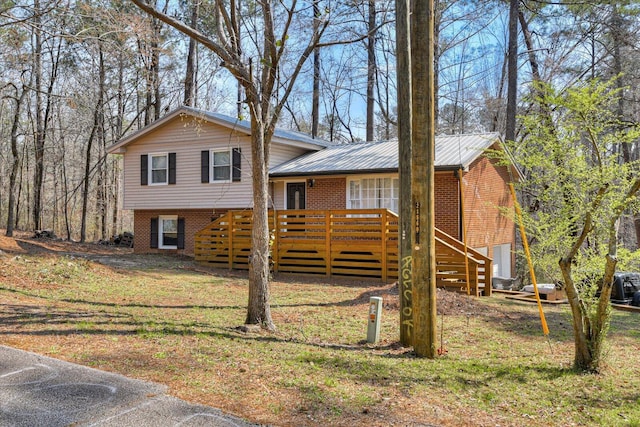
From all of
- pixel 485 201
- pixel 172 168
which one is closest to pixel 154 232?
pixel 172 168

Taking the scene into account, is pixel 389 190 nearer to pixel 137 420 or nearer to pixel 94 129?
pixel 137 420

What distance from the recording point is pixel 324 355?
233 inches

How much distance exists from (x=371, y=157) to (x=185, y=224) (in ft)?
27.0

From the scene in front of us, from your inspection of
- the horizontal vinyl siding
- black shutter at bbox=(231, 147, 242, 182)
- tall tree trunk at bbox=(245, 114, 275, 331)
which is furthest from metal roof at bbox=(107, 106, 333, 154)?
tall tree trunk at bbox=(245, 114, 275, 331)

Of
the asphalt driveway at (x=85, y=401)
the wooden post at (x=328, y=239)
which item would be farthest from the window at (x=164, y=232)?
the asphalt driveway at (x=85, y=401)

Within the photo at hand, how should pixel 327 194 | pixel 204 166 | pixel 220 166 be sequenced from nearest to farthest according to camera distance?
pixel 327 194 → pixel 220 166 → pixel 204 166

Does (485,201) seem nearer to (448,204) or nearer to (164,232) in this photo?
(448,204)

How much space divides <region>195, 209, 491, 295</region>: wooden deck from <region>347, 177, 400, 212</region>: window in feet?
6.29

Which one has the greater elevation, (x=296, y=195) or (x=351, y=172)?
(x=351, y=172)

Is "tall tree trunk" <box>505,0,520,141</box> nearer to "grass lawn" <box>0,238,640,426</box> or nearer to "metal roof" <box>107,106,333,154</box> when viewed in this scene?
"metal roof" <box>107,106,333,154</box>

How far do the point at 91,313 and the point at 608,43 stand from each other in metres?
23.5

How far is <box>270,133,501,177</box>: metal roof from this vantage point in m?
15.4

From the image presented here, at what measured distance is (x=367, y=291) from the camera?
11523 mm

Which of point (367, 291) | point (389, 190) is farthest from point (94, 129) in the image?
point (367, 291)
